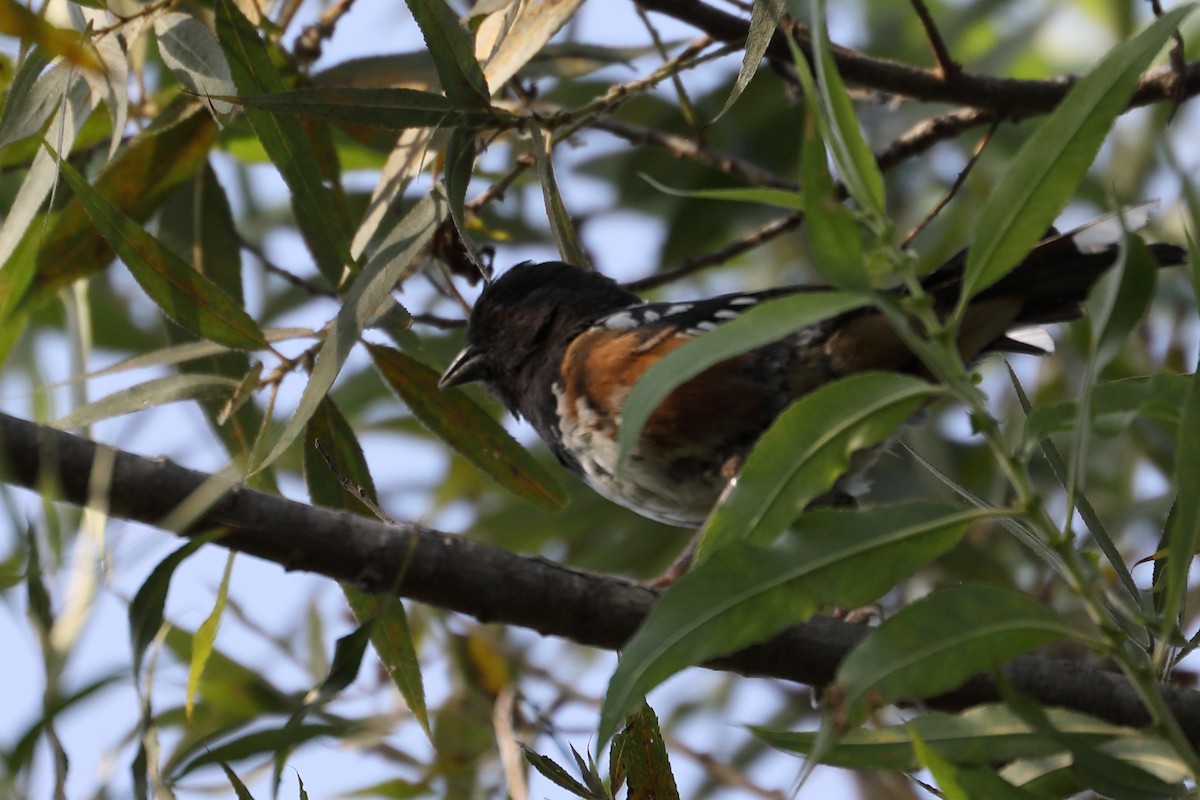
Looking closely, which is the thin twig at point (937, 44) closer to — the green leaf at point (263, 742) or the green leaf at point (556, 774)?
the green leaf at point (556, 774)

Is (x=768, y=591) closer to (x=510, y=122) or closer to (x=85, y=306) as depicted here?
(x=510, y=122)

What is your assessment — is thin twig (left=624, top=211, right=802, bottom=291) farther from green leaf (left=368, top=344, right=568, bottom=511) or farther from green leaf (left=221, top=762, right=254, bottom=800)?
green leaf (left=221, top=762, right=254, bottom=800)

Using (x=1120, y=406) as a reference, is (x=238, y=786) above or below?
below

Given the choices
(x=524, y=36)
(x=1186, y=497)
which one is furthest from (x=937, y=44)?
(x=1186, y=497)

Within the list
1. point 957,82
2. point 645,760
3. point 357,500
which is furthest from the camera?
point 957,82

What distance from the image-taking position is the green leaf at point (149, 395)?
94.7 inches

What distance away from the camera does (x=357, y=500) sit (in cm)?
266

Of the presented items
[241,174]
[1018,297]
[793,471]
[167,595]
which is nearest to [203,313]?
[167,595]

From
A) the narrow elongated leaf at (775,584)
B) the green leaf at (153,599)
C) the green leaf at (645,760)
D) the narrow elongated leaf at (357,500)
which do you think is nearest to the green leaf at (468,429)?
the narrow elongated leaf at (357,500)

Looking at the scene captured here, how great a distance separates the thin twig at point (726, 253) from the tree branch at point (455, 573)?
4.72 feet

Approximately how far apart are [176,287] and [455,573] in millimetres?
939

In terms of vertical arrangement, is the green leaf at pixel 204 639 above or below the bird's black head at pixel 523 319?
below

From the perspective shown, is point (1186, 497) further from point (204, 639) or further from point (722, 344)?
point (204, 639)

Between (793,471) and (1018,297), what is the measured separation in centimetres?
126
